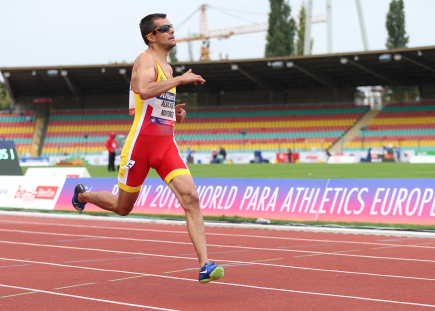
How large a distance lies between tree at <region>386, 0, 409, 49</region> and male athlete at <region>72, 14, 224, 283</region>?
63.6 metres

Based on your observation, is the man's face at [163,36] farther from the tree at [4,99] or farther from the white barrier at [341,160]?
the tree at [4,99]

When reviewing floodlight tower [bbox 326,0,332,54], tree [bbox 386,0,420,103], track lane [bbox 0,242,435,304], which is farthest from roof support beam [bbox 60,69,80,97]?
track lane [bbox 0,242,435,304]

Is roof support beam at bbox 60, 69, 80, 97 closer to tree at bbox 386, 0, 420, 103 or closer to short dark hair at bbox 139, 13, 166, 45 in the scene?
tree at bbox 386, 0, 420, 103

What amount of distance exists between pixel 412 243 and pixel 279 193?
375 centimetres

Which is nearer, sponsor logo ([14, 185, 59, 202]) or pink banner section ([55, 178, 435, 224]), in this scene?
pink banner section ([55, 178, 435, 224])

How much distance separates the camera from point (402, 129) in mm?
45062

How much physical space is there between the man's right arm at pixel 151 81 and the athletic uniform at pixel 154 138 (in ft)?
0.40

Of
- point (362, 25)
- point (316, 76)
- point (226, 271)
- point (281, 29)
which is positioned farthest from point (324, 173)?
point (281, 29)

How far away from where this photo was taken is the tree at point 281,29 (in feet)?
216

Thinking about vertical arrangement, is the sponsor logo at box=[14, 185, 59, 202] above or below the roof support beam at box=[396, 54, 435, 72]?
below

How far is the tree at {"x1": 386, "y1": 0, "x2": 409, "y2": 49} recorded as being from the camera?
63.7 m

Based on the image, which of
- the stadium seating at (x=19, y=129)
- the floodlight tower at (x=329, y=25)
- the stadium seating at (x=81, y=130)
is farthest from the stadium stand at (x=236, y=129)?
the floodlight tower at (x=329, y=25)

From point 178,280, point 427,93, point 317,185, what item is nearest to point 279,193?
point 317,185

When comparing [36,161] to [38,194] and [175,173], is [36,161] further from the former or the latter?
[175,173]
